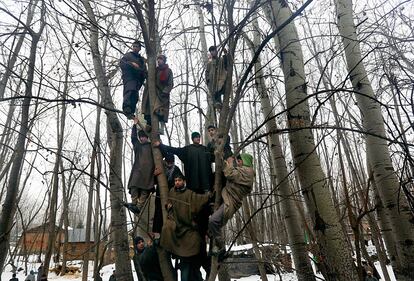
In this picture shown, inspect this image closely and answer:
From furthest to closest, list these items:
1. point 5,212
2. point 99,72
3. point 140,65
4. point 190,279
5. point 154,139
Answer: point 99,72 < point 5,212 < point 140,65 < point 190,279 < point 154,139

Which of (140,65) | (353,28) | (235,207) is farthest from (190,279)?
(353,28)

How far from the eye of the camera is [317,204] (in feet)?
10.7

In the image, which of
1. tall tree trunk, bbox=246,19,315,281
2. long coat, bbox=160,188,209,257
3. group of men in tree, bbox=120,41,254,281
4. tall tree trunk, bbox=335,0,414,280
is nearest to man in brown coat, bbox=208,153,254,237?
group of men in tree, bbox=120,41,254,281

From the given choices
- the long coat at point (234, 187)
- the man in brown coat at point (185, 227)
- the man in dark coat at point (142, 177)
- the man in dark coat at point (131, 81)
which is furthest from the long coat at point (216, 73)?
the man in dark coat at point (142, 177)

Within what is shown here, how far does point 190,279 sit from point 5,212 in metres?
2.87

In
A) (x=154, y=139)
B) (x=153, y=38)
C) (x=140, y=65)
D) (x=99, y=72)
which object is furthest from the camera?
(x=99, y=72)

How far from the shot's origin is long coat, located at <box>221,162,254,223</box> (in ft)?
9.31

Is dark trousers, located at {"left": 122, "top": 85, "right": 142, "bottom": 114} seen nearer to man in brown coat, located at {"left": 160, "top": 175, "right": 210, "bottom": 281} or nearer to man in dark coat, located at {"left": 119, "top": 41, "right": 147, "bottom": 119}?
man in dark coat, located at {"left": 119, "top": 41, "right": 147, "bottom": 119}

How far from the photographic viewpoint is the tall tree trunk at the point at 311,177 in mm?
3004

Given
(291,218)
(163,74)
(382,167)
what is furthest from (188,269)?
(382,167)

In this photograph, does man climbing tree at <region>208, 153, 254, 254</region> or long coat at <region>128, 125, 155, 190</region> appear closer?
man climbing tree at <region>208, 153, 254, 254</region>

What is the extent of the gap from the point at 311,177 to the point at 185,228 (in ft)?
4.30

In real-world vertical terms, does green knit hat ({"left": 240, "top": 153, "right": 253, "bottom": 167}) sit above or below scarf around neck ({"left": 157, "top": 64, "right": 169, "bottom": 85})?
below

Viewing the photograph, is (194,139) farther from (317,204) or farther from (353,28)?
(353,28)
